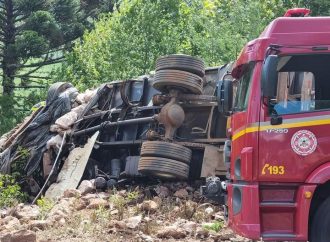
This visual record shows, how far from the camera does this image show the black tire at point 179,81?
11.7 m

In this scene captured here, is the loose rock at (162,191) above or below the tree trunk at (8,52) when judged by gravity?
below

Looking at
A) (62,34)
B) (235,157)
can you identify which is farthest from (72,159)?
(62,34)

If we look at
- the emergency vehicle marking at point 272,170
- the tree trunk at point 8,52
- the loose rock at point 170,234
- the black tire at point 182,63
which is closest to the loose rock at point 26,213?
the loose rock at point 170,234

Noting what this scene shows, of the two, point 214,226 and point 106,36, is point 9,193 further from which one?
point 106,36

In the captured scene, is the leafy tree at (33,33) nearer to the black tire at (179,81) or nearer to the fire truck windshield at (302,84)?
the black tire at (179,81)

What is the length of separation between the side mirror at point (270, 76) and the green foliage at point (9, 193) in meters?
7.42

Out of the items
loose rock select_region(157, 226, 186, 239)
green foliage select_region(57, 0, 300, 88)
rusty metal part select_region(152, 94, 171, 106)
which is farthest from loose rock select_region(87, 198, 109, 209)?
green foliage select_region(57, 0, 300, 88)

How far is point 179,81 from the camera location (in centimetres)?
1168

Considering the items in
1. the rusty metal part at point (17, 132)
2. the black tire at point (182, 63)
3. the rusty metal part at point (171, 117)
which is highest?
the black tire at point (182, 63)

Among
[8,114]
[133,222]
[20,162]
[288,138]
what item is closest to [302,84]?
[288,138]

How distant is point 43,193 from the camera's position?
45.8 feet

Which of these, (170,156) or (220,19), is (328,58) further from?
(220,19)

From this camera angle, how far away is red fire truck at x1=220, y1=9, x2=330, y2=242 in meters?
6.85

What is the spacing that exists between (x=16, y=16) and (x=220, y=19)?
9793mm
